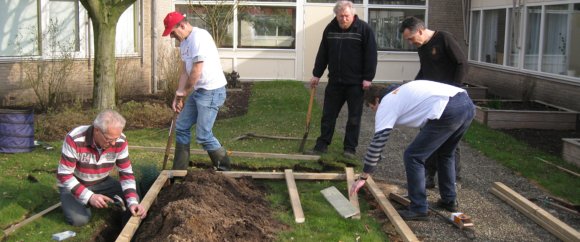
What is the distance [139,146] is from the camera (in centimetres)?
923

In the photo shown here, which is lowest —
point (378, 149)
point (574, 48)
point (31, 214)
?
point (31, 214)

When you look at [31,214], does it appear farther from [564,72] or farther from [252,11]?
[252,11]

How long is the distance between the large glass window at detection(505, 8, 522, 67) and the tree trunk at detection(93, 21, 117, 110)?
363 inches

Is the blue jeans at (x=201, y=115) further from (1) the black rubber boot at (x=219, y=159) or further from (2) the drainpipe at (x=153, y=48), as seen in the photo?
(2) the drainpipe at (x=153, y=48)

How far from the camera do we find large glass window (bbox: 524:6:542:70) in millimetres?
14531

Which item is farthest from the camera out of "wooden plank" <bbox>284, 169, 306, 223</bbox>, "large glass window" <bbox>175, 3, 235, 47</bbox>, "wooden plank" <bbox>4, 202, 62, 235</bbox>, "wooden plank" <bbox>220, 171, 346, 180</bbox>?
"large glass window" <bbox>175, 3, 235, 47</bbox>

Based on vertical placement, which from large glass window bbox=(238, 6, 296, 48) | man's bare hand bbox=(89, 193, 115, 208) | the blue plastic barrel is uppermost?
large glass window bbox=(238, 6, 296, 48)

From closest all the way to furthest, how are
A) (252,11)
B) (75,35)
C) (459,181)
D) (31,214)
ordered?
1. (31,214)
2. (459,181)
3. (75,35)
4. (252,11)

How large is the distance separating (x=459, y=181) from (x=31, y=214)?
4.83m

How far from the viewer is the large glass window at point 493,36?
16.8 metres

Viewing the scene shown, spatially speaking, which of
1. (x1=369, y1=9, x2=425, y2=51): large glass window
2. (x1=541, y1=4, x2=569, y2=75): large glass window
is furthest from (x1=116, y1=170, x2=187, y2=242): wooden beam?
(x1=369, y1=9, x2=425, y2=51): large glass window

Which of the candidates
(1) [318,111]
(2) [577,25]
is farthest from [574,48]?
(1) [318,111]

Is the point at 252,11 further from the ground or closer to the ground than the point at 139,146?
further from the ground

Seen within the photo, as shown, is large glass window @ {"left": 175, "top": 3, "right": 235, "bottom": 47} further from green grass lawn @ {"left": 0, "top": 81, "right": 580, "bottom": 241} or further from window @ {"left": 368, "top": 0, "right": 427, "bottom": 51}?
green grass lawn @ {"left": 0, "top": 81, "right": 580, "bottom": 241}
